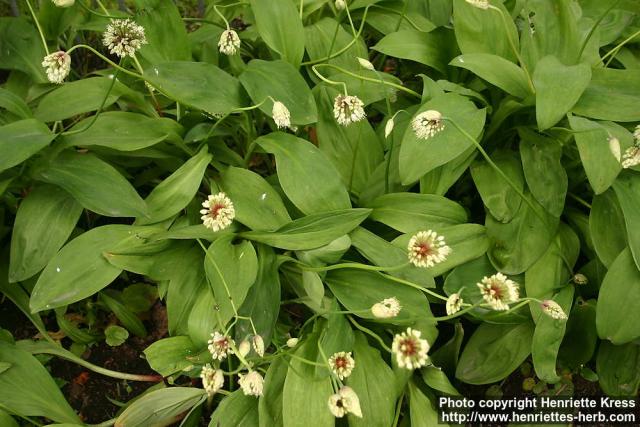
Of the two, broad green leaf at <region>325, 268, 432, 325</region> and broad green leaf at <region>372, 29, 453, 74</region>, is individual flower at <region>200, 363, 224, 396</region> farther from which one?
broad green leaf at <region>372, 29, 453, 74</region>

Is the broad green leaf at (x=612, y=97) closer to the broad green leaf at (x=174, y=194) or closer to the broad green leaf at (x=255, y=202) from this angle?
the broad green leaf at (x=255, y=202)

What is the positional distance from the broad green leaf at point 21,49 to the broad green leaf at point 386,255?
145cm

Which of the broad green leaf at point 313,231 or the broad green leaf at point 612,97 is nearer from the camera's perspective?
the broad green leaf at point 313,231

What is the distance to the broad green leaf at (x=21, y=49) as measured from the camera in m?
2.35

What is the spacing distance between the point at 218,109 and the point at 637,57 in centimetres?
179

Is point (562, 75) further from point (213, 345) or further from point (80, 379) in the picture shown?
point (80, 379)

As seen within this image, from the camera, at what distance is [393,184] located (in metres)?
2.15

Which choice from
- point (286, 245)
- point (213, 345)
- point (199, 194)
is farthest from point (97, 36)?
point (213, 345)

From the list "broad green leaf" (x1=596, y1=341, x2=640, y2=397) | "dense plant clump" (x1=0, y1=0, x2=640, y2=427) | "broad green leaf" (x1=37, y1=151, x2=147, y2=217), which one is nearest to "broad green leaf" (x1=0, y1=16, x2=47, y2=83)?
"dense plant clump" (x1=0, y1=0, x2=640, y2=427)

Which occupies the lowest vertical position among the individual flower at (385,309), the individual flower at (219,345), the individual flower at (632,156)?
the individual flower at (219,345)

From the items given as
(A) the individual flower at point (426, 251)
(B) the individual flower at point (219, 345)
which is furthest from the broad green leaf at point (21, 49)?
(A) the individual flower at point (426, 251)

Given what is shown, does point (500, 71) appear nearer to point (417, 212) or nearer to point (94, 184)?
point (417, 212)

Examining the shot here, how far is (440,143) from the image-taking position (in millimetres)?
1947

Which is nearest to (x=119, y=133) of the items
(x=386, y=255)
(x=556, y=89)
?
(x=386, y=255)
